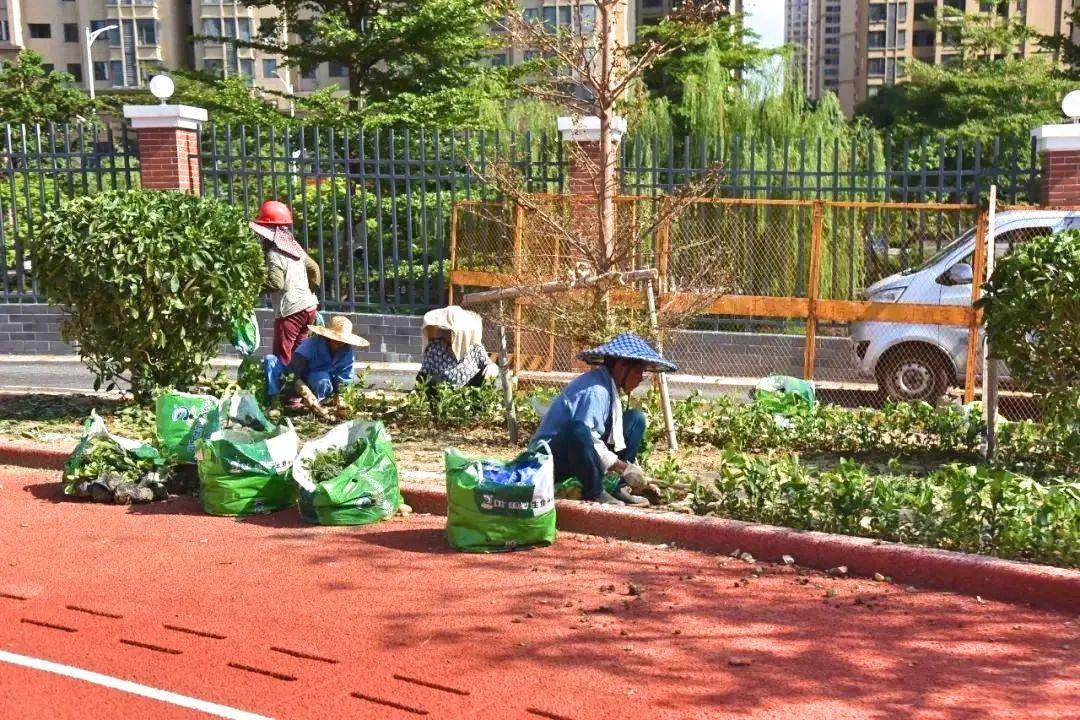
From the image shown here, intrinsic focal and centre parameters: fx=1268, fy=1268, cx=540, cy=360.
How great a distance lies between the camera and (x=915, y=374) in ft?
41.0

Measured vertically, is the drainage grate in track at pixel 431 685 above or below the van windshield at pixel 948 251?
below

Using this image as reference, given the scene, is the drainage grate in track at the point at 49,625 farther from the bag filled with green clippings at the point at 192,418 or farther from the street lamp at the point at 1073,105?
the street lamp at the point at 1073,105

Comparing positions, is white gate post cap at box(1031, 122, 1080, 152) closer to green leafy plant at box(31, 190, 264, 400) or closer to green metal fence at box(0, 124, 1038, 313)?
green metal fence at box(0, 124, 1038, 313)

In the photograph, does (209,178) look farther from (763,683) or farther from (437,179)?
(763,683)

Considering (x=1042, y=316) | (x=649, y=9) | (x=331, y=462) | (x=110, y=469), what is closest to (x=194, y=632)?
(x=331, y=462)

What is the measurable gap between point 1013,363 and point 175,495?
18.6 ft

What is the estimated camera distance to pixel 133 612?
232 inches

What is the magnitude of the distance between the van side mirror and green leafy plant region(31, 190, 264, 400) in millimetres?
6557

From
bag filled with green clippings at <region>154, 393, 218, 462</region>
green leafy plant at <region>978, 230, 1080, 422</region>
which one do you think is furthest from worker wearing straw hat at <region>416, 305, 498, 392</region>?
green leafy plant at <region>978, 230, 1080, 422</region>

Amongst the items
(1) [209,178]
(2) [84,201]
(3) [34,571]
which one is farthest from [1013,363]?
(1) [209,178]

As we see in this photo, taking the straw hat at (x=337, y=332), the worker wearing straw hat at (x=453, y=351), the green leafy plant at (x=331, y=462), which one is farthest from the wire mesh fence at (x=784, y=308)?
the green leafy plant at (x=331, y=462)

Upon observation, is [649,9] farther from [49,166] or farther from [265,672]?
[265,672]

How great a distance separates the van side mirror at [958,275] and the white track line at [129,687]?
30.7ft

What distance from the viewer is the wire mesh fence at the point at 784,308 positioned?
11.1 meters
